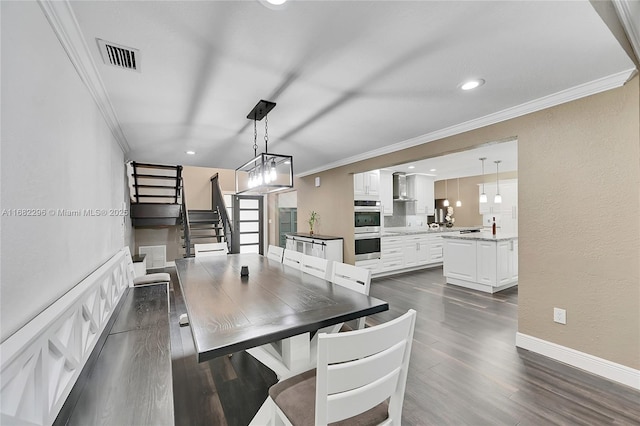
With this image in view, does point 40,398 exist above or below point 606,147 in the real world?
below

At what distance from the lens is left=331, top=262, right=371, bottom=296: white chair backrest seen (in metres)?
2.04

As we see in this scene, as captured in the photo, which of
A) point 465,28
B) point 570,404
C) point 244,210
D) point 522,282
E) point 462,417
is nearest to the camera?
point 465,28

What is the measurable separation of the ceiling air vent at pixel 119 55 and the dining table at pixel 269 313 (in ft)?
5.31

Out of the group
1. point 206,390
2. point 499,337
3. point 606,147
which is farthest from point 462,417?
point 606,147

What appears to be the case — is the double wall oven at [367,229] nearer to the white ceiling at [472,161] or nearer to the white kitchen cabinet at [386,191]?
the white kitchen cabinet at [386,191]

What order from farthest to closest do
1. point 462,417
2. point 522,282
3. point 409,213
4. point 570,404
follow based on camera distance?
point 409,213
point 522,282
point 570,404
point 462,417

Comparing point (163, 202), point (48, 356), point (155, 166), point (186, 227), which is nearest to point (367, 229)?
point (186, 227)

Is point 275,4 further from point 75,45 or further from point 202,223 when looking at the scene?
point 202,223

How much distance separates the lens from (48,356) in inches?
46.8

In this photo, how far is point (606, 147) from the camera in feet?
7.02

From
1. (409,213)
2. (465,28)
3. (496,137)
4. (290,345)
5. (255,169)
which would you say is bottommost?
(290,345)

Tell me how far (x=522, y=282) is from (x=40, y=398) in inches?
136

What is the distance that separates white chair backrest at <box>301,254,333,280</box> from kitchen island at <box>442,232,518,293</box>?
127 inches

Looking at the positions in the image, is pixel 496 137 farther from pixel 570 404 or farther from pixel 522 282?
pixel 570 404
